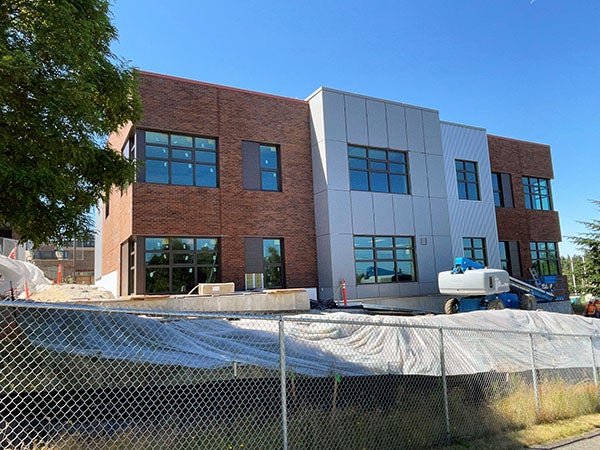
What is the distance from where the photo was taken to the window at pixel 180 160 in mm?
15469

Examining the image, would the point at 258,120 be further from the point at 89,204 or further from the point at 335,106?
the point at 89,204

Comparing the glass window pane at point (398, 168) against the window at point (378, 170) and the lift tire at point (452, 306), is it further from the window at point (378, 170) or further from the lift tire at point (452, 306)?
the lift tire at point (452, 306)

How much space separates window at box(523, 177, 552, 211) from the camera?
2636 centimetres

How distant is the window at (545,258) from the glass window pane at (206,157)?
62.0ft

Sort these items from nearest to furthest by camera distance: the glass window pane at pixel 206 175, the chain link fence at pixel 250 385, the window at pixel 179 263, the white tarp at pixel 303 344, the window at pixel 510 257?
the chain link fence at pixel 250 385 → the white tarp at pixel 303 344 → the window at pixel 179 263 → the glass window pane at pixel 206 175 → the window at pixel 510 257

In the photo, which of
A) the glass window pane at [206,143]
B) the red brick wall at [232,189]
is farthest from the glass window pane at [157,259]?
the glass window pane at [206,143]

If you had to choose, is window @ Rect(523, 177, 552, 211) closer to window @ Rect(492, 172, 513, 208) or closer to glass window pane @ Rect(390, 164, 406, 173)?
window @ Rect(492, 172, 513, 208)

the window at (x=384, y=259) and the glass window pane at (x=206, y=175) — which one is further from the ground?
the glass window pane at (x=206, y=175)

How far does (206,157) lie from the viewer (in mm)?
16453

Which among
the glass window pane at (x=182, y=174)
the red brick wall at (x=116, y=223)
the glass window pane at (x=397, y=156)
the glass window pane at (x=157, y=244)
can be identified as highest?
the glass window pane at (x=397, y=156)

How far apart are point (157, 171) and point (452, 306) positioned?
39.9 ft

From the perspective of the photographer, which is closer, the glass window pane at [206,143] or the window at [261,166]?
the glass window pane at [206,143]

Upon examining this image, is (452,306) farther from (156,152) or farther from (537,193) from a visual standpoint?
(537,193)

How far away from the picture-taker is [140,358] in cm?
540
